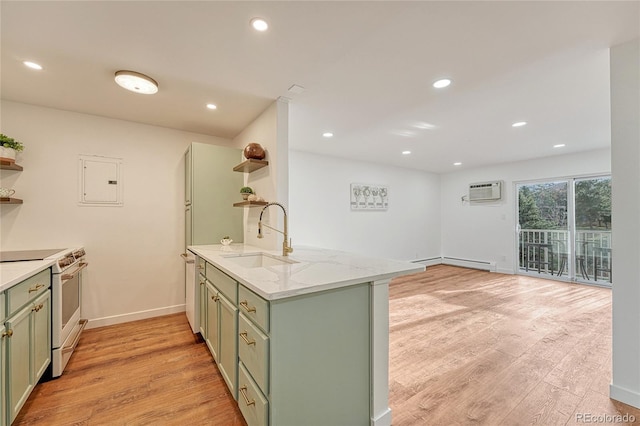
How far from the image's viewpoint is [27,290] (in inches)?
64.8

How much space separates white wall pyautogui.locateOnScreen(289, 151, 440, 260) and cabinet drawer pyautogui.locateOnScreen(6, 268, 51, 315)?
3215 mm

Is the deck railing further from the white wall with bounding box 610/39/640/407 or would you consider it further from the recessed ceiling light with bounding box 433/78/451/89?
the recessed ceiling light with bounding box 433/78/451/89

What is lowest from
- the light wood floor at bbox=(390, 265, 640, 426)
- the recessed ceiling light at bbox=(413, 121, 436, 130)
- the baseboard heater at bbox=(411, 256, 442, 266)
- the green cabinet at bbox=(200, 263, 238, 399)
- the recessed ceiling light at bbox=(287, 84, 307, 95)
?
the light wood floor at bbox=(390, 265, 640, 426)

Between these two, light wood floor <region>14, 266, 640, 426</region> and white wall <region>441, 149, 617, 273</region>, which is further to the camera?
white wall <region>441, 149, 617, 273</region>

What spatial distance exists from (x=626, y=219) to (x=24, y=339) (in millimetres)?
3850

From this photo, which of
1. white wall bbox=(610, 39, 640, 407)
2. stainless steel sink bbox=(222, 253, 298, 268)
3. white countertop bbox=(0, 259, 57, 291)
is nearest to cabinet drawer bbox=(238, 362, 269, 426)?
stainless steel sink bbox=(222, 253, 298, 268)

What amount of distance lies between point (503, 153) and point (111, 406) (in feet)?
20.6

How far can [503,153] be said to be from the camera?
16.3ft

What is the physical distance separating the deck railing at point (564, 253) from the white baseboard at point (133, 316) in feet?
22.0

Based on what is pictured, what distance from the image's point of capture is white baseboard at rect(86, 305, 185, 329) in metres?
2.94

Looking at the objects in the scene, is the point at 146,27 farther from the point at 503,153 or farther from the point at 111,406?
the point at 503,153

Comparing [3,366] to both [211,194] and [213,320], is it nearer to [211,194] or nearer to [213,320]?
[213,320]

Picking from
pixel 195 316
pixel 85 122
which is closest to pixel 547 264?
pixel 195 316

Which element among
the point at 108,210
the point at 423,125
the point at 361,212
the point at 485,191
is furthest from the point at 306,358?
the point at 485,191
